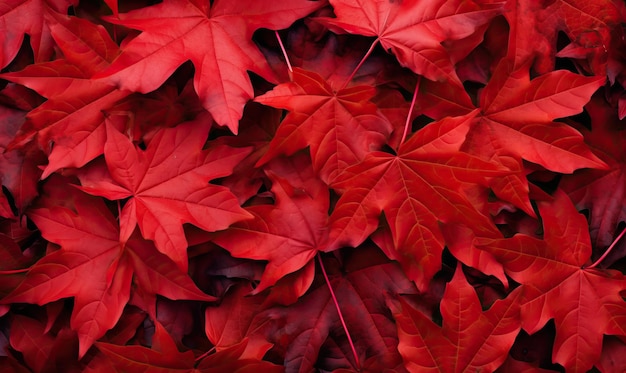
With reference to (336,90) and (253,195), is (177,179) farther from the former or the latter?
(336,90)

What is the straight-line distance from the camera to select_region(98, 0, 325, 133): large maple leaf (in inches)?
30.3

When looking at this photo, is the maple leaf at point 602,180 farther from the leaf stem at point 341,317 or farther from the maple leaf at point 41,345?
the maple leaf at point 41,345

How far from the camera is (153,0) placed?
85 cm

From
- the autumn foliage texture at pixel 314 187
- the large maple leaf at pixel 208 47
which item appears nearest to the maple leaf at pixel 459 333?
the autumn foliage texture at pixel 314 187

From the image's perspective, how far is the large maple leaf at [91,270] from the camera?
84 cm

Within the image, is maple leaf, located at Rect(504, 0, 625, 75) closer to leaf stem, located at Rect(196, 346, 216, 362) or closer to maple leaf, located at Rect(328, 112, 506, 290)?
maple leaf, located at Rect(328, 112, 506, 290)

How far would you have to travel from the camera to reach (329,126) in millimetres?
809

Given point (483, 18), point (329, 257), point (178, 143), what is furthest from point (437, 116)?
point (178, 143)

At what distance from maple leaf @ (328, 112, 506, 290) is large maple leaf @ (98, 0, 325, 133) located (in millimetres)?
194

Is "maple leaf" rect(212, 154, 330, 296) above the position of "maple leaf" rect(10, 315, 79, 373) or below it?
above

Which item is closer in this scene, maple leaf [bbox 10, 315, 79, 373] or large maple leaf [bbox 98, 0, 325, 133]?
large maple leaf [bbox 98, 0, 325, 133]

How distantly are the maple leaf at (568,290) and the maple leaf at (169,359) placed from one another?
0.40 meters

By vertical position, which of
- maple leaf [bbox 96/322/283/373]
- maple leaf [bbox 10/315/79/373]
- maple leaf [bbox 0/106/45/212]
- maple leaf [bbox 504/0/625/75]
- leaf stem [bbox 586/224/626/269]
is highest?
maple leaf [bbox 504/0/625/75]

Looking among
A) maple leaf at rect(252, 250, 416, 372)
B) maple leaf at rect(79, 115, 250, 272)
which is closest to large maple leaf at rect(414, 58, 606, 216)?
maple leaf at rect(252, 250, 416, 372)
